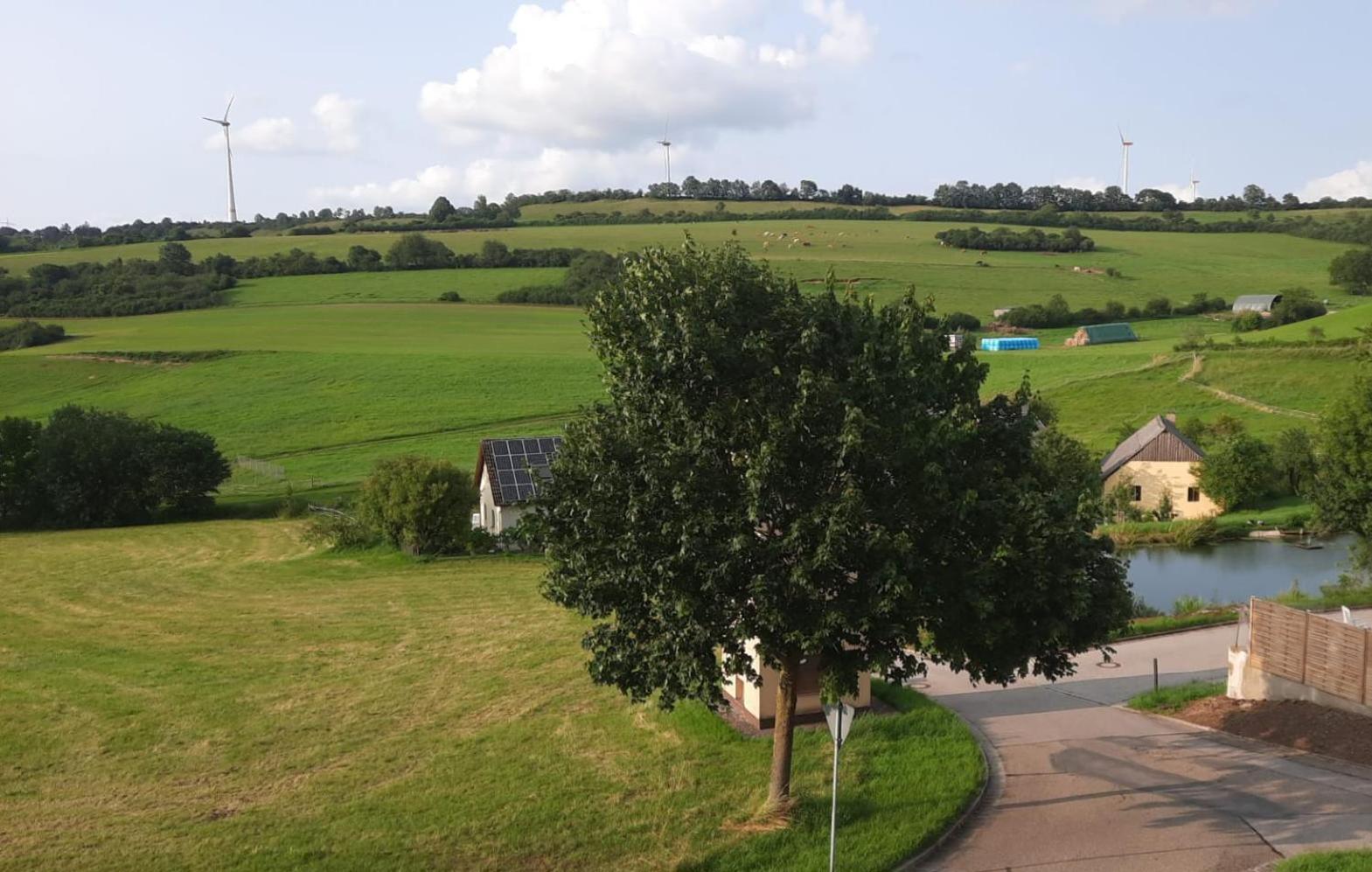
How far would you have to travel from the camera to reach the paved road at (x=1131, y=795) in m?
14.1

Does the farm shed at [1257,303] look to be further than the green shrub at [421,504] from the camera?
Yes

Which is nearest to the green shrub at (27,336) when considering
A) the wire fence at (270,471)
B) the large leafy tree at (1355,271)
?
the wire fence at (270,471)

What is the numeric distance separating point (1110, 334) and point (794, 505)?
305 ft

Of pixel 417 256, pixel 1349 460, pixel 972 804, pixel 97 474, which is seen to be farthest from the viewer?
pixel 417 256

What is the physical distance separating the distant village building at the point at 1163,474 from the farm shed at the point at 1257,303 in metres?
54.6

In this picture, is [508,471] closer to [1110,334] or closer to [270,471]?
[270,471]

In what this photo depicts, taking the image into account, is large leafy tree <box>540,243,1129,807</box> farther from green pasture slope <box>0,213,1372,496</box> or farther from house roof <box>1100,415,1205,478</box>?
house roof <box>1100,415,1205,478</box>

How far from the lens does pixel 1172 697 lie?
20.4 meters

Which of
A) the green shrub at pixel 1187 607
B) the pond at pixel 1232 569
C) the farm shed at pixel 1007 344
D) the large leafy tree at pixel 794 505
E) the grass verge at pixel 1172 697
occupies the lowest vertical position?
the pond at pixel 1232 569

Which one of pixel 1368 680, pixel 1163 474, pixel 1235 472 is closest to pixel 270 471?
pixel 1163 474

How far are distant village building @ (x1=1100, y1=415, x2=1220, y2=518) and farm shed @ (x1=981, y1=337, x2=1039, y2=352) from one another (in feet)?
132

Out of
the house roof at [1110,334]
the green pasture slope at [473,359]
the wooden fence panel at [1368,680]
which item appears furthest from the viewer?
the house roof at [1110,334]

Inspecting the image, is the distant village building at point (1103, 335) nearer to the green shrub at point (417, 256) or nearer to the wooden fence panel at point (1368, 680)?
the green shrub at point (417, 256)

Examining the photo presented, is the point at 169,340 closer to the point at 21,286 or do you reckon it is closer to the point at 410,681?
the point at 21,286
